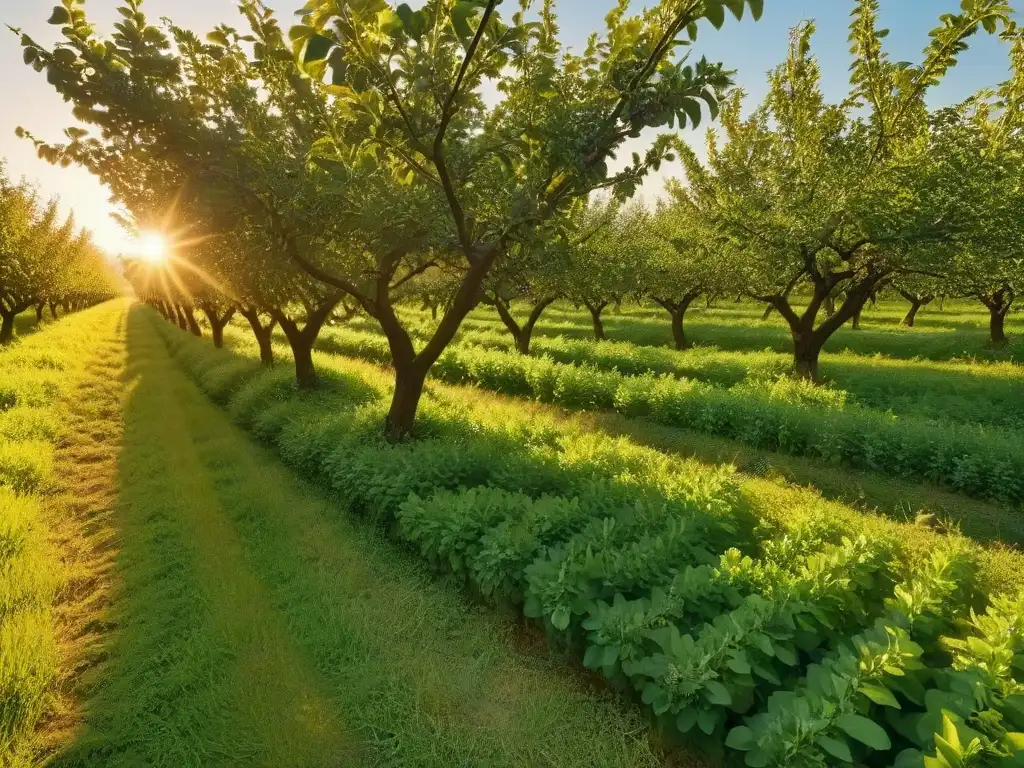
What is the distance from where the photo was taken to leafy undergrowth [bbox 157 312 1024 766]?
3.15 metres

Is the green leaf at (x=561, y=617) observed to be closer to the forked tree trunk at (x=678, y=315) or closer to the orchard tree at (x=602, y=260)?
the orchard tree at (x=602, y=260)

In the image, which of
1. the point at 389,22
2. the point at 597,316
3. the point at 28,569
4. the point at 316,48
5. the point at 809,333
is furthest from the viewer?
the point at 597,316

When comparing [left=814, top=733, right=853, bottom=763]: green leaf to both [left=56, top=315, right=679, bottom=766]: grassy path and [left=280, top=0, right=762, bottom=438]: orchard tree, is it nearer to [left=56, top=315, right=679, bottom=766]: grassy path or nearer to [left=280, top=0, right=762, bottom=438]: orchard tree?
[left=56, top=315, right=679, bottom=766]: grassy path

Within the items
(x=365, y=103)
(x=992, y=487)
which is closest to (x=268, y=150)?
(x=365, y=103)

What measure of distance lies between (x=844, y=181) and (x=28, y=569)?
1829 cm

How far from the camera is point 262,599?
5949 mm

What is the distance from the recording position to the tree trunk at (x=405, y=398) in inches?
391

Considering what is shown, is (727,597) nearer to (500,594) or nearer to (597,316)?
(500,594)

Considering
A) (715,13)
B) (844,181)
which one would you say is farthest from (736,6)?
(844,181)

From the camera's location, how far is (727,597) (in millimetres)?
4484

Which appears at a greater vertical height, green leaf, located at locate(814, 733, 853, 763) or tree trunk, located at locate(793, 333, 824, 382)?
tree trunk, located at locate(793, 333, 824, 382)

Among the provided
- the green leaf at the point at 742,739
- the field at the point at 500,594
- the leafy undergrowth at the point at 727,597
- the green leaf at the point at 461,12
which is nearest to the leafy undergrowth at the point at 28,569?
the field at the point at 500,594

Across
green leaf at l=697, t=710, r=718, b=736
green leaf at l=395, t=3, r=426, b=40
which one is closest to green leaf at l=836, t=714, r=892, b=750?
green leaf at l=697, t=710, r=718, b=736

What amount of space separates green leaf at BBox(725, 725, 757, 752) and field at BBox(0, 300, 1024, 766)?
0.06 ft
